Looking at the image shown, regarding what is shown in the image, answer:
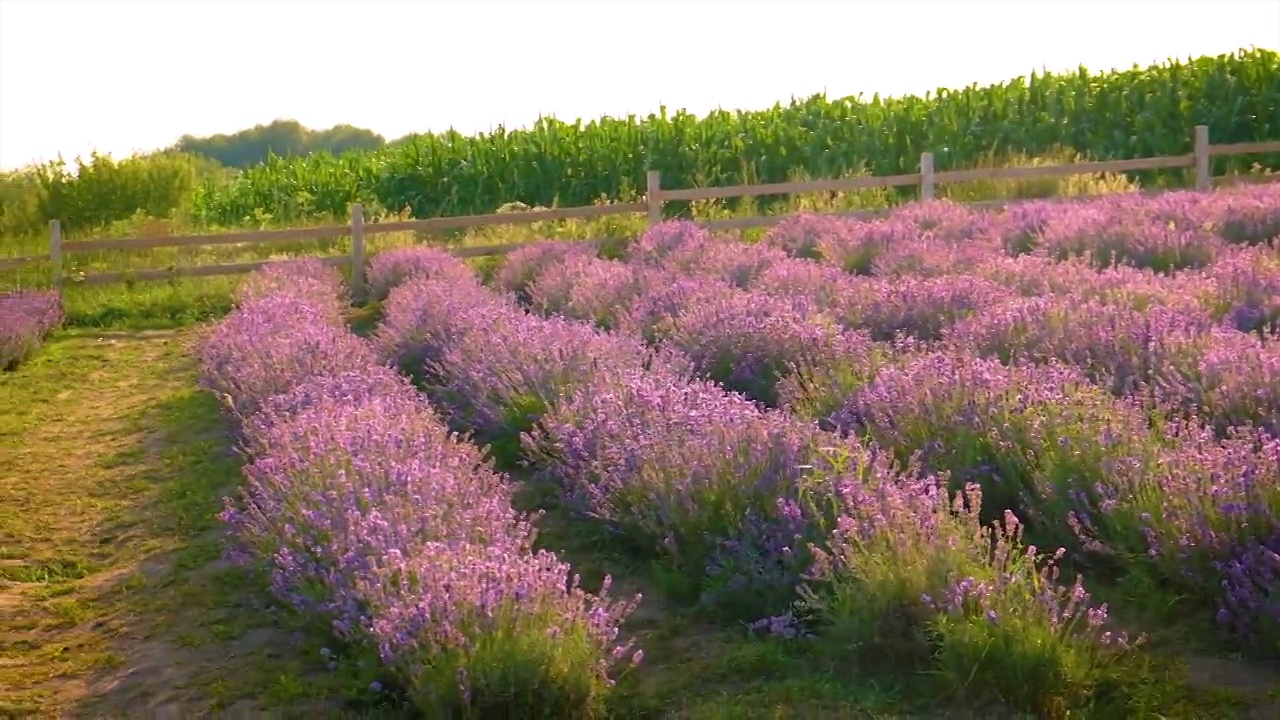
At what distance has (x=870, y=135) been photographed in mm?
23766

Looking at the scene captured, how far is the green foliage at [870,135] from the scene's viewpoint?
2325cm

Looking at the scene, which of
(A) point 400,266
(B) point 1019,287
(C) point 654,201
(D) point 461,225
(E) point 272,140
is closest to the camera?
(B) point 1019,287

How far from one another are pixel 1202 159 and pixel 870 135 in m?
6.49

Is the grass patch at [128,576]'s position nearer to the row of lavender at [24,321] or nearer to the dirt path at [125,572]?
the dirt path at [125,572]

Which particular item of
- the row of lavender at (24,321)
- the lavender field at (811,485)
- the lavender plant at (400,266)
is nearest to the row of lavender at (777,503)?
the lavender field at (811,485)

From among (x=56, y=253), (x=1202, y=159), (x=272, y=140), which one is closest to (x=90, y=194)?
(x=56, y=253)

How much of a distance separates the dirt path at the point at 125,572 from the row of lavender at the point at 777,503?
4.90ft

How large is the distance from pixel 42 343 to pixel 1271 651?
12495mm

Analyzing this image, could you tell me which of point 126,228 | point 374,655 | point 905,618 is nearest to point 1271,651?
point 905,618

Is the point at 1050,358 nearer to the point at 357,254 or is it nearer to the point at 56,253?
the point at 357,254

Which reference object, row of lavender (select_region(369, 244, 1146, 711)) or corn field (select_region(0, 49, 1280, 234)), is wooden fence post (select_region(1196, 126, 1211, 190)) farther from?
row of lavender (select_region(369, 244, 1146, 711))

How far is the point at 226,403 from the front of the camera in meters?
8.82

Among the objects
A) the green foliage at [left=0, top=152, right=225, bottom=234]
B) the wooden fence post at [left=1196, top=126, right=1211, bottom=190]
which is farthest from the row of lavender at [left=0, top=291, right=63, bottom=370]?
the wooden fence post at [left=1196, top=126, right=1211, bottom=190]

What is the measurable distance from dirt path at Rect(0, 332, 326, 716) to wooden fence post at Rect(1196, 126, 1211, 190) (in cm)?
1416
